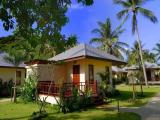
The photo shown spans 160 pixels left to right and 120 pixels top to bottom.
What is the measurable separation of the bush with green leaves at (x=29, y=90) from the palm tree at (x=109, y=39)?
26.9m

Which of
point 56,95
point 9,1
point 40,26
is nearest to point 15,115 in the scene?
point 56,95

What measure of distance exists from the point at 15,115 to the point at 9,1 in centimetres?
887

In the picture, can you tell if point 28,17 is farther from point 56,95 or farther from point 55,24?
point 56,95

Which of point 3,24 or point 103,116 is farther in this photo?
point 103,116

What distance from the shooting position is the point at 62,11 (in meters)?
8.16

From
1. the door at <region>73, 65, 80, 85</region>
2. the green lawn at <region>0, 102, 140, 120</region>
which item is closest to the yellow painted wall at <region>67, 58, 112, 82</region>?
the door at <region>73, 65, 80, 85</region>

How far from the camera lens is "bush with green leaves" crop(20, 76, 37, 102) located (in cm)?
2034

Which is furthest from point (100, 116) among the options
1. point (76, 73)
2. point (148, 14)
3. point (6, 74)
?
point (148, 14)

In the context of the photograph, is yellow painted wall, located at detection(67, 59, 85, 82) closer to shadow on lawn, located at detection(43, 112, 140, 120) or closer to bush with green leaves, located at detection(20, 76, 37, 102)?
bush with green leaves, located at detection(20, 76, 37, 102)

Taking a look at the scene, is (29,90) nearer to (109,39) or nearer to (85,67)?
(85,67)

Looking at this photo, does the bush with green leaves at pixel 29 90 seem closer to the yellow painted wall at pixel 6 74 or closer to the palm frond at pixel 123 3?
the yellow painted wall at pixel 6 74

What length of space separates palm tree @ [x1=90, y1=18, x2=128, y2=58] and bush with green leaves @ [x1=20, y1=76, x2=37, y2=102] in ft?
88.2

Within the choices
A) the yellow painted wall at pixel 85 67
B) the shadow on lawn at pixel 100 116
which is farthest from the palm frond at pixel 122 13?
the shadow on lawn at pixel 100 116

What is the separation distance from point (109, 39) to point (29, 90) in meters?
28.9
